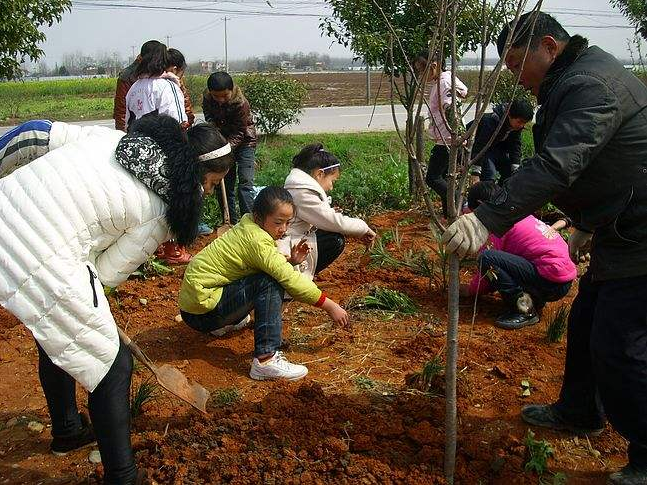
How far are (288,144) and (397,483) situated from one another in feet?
37.2

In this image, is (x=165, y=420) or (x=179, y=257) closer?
(x=165, y=420)

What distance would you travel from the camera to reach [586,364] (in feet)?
9.39

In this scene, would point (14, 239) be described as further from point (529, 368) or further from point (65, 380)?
point (529, 368)

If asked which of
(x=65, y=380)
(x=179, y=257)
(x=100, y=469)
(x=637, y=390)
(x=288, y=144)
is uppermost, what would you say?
(x=637, y=390)

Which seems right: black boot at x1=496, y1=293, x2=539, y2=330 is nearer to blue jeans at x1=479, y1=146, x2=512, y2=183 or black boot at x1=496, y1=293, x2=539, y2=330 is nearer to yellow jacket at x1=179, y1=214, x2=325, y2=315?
yellow jacket at x1=179, y1=214, x2=325, y2=315

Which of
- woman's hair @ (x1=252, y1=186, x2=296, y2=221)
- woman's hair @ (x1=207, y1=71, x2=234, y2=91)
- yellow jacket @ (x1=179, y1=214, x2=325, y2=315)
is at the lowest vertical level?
yellow jacket @ (x1=179, y1=214, x2=325, y2=315)

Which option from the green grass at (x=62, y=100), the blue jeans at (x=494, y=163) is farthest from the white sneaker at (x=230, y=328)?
the green grass at (x=62, y=100)

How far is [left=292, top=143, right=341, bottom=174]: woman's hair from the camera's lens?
4102 millimetres

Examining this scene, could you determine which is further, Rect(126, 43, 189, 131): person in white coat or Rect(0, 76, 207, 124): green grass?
Rect(0, 76, 207, 124): green grass

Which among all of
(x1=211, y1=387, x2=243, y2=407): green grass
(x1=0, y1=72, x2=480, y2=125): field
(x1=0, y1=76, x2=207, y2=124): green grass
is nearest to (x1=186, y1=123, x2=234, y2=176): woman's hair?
(x1=211, y1=387, x2=243, y2=407): green grass

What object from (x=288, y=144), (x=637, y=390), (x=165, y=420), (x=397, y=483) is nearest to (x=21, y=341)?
(x=165, y=420)

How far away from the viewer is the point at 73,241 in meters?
2.17

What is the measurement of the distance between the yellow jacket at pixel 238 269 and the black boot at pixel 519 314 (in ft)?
4.26

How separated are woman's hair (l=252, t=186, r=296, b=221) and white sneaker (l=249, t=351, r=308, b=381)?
744mm
